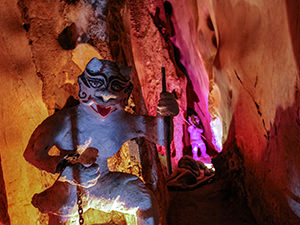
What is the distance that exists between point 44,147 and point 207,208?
2.97 metres

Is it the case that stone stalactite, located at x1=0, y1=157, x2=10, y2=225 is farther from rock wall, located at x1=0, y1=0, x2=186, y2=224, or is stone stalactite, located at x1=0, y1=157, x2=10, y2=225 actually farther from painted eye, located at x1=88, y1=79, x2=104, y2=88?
painted eye, located at x1=88, y1=79, x2=104, y2=88

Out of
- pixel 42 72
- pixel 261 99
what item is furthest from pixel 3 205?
pixel 261 99

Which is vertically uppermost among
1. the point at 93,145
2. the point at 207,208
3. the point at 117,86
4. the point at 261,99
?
the point at 117,86

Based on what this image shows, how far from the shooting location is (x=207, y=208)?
3920 millimetres

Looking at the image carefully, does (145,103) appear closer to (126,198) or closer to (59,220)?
(126,198)

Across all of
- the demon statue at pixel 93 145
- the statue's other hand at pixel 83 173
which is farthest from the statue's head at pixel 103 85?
the statue's other hand at pixel 83 173

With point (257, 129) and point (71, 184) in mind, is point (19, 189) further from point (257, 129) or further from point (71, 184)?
point (257, 129)

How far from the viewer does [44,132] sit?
172 cm

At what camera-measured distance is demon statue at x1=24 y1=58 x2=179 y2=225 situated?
5.53 ft

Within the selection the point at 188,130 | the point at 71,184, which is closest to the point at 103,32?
the point at 71,184

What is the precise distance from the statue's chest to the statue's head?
115 millimetres

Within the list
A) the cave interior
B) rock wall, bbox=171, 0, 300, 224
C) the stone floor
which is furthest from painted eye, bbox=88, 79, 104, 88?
the stone floor

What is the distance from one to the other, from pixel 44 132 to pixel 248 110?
255cm

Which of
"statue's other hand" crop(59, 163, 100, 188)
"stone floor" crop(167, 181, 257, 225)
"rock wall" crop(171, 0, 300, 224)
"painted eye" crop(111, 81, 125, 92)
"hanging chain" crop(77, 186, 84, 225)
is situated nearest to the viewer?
"statue's other hand" crop(59, 163, 100, 188)
